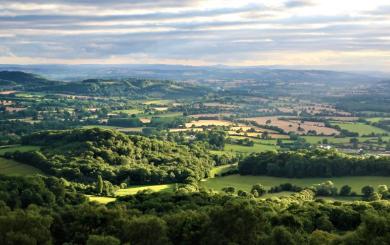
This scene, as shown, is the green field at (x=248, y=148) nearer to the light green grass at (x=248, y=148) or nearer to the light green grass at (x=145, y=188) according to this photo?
the light green grass at (x=248, y=148)

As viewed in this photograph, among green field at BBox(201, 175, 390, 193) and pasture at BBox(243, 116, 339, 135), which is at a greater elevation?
green field at BBox(201, 175, 390, 193)

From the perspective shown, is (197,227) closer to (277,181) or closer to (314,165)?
(277,181)

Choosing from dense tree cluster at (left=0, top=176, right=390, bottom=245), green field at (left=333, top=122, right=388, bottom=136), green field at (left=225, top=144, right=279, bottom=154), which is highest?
dense tree cluster at (left=0, top=176, right=390, bottom=245)

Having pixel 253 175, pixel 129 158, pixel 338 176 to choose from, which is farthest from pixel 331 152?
pixel 129 158

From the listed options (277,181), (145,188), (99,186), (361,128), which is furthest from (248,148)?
(99,186)

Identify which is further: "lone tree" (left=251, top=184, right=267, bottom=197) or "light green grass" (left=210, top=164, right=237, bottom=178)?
"light green grass" (left=210, top=164, right=237, bottom=178)

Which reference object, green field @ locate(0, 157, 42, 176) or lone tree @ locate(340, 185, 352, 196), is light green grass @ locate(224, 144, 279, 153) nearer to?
lone tree @ locate(340, 185, 352, 196)

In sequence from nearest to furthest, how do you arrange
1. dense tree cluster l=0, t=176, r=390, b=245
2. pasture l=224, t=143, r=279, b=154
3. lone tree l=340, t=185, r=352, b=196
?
1. dense tree cluster l=0, t=176, r=390, b=245
2. lone tree l=340, t=185, r=352, b=196
3. pasture l=224, t=143, r=279, b=154

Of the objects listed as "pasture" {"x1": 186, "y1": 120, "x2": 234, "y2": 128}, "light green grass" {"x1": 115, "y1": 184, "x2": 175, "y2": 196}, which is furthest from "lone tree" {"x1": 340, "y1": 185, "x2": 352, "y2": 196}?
"pasture" {"x1": 186, "y1": 120, "x2": 234, "y2": 128}
